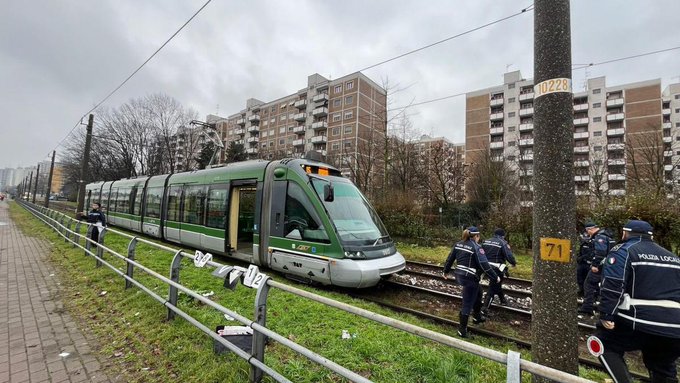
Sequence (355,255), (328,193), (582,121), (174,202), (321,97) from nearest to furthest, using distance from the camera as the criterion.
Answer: (355,255) → (328,193) → (174,202) → (582,121) → (321,97)

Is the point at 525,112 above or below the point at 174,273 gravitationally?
above

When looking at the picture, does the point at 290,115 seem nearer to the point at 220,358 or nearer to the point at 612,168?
the point at 612,168

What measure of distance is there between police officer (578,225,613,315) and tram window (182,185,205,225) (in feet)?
33.6

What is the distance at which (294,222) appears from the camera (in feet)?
24.8

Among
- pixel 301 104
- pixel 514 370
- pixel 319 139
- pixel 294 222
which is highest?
pixel 301 104

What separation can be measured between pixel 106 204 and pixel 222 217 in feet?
49.0

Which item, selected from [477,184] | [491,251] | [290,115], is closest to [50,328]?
[491,251]

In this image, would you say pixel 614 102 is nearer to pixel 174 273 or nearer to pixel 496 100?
pixel 496 100

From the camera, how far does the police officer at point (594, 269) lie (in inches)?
275

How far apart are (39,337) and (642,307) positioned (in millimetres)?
6715

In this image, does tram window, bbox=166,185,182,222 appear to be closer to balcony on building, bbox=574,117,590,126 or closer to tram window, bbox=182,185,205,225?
tram window, bbox=182,185,205,225

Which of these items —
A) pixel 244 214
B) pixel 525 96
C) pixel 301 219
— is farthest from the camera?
pixel 525 96

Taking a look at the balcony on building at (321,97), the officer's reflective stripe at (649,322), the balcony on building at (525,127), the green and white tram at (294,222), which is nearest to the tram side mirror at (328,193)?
the green and white tram at (294,222)

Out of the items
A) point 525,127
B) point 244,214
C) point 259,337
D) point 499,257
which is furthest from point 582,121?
point 259,337
